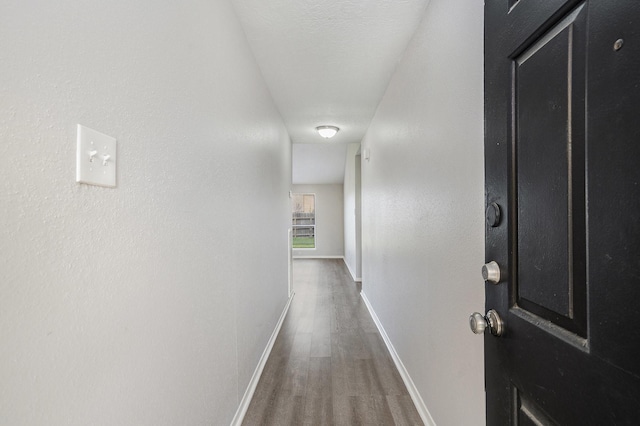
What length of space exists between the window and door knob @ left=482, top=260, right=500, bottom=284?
8.12 m

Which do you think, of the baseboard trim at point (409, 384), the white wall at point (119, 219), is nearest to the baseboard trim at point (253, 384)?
the white wall at point (119, 219)

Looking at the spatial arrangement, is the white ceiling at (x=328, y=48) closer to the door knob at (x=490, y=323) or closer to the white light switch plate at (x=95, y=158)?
the white light switch plate at (x=95, y=158)

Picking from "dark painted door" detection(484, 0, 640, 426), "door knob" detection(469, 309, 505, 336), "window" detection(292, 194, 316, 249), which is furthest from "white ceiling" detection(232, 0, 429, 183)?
"window" detection(292, 194, 316, 249)

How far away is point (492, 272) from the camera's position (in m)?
0.80

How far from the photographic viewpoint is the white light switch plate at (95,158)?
2.10 ft

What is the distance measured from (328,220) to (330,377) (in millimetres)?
6671

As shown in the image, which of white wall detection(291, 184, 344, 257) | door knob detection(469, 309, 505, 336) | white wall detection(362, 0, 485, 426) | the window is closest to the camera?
door knob detection(469, 309, 505, 336)

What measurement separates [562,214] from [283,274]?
328 cm

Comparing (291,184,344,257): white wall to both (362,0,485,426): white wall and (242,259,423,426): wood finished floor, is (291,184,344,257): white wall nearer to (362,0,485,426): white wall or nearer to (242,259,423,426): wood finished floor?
(242,259,423,426): wood finished floor

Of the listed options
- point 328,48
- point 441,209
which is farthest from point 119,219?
point 328,48

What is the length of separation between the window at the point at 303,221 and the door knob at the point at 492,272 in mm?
8124

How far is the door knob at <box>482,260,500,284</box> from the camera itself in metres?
0.79

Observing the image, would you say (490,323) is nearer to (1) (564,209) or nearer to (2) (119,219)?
(1) (564,209)

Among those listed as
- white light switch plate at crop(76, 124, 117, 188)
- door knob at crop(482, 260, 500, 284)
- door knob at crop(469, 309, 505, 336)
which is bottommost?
door knob at crop(469, 309, 505, 336)
